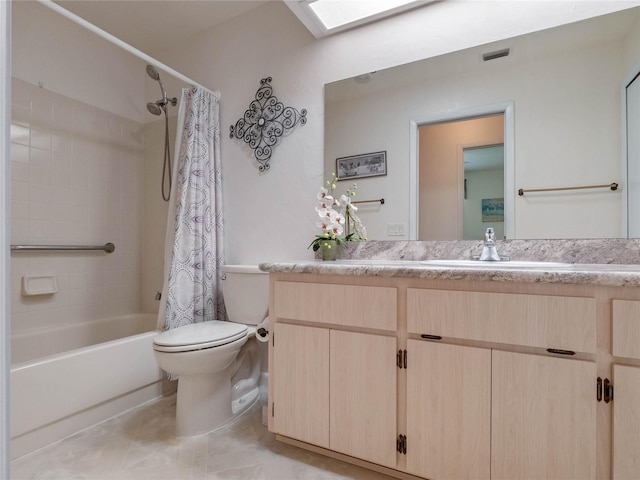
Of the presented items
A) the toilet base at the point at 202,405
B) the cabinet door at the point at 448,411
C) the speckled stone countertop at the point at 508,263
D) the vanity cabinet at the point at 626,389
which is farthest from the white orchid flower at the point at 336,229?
the vanity cabinet at the point at 626,389

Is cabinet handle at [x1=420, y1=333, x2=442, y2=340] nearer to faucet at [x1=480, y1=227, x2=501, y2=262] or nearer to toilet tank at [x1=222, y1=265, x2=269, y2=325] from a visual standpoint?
faucet at [x1=480, y1=227, x2=501, y2=262]

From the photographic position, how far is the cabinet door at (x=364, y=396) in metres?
1.22

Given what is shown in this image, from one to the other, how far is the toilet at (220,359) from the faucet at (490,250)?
3.63 ft

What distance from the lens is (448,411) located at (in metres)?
1.12

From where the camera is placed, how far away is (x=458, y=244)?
163 cm

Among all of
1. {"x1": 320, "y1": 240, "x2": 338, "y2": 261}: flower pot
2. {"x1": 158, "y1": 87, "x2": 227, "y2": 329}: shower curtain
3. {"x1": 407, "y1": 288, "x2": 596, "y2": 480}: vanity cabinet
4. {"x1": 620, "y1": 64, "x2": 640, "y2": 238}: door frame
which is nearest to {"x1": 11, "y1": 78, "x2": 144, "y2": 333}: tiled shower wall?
{"x1": 158, "y1": 87, "x2": 227, "y2": 329}: shower curtain

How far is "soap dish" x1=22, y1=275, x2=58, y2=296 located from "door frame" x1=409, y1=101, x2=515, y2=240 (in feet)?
7.14

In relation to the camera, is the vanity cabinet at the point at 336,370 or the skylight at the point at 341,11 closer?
the vanity cabinet at the point at 336,370

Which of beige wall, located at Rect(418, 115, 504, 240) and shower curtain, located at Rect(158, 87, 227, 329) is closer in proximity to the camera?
beige wall, located at Rect(418, 115, 504, 240)

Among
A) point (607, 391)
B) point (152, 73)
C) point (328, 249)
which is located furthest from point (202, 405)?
point (152, 73)

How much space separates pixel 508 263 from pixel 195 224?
1663mm

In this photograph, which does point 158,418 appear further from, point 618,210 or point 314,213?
point 618,210

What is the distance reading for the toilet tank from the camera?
1921 millimetres

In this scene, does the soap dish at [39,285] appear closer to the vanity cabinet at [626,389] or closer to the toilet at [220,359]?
the toilet at [220,359]
